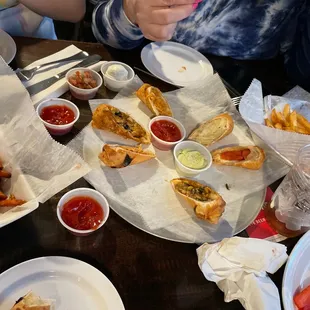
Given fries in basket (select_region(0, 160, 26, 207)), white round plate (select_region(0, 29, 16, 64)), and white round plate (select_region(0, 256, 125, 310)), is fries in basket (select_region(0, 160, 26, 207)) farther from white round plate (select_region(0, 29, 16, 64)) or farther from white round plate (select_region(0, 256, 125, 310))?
white round plate (select_region(0, 29, 16, 64))

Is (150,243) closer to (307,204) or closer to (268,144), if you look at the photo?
(307,204)

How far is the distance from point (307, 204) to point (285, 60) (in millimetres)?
1462

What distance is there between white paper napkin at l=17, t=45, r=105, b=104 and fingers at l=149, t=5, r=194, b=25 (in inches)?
15.4

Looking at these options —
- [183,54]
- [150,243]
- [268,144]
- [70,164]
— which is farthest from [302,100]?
[70,164]

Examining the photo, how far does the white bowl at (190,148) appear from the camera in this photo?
182 centimetres

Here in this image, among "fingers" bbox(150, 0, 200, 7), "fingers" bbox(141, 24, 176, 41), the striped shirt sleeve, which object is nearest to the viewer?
"fingers" bbox(150, 0, 200, 7)

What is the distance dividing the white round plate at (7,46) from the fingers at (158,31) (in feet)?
2.11

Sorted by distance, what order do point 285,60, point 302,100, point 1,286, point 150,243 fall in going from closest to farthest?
point 1,286 < point 150,243 < point 302,100 < point 285,60

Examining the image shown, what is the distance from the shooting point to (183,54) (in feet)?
8.04

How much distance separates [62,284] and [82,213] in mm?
275

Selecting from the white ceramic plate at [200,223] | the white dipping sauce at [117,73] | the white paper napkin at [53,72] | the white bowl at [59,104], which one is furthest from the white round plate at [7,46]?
the white ceramic plate at [200,223]

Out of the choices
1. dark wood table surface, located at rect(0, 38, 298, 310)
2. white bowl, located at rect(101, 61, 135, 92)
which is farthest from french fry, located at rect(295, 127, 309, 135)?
white bowl, located at rect(101, 61, 135, 92)

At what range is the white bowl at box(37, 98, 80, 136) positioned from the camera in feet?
5.77

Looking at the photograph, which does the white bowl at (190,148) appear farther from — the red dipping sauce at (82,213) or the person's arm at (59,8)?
the person's arm at (59,8)
